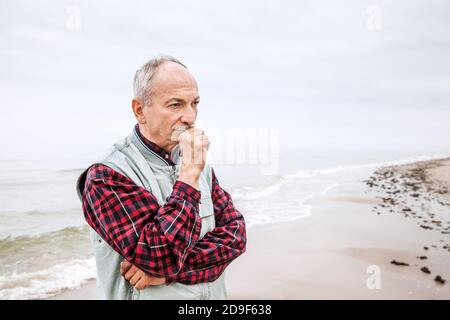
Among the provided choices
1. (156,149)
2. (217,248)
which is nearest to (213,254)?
(217,248)

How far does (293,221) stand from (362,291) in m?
5.36

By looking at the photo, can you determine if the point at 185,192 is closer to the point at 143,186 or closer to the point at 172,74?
the point at 143,186

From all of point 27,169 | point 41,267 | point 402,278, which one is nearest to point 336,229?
point 402,278

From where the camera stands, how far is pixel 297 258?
23.8ft

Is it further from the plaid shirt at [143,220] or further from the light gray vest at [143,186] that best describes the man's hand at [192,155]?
the light gray vest at [143,186]

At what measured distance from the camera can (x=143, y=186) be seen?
1.89 metres

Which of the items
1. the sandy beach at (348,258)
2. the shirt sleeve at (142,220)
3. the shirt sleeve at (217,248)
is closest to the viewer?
the shirt sleeve at (142,220)

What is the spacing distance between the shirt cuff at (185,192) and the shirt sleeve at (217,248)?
0.38m

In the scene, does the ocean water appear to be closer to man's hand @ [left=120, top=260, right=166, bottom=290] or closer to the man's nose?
man's hand @ [left=120, top=260, right=166, bottom=290]

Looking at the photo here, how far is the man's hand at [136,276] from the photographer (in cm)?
179

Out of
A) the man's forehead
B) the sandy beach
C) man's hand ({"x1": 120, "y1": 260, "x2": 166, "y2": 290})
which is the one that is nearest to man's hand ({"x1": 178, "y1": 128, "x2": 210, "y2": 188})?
the man's forehead

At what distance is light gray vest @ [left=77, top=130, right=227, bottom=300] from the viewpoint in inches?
73.1

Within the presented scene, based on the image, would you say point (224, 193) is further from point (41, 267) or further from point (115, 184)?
point (41, 267)

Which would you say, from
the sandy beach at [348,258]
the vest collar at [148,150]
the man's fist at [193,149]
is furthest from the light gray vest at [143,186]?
the sandy beach at [348,258]
